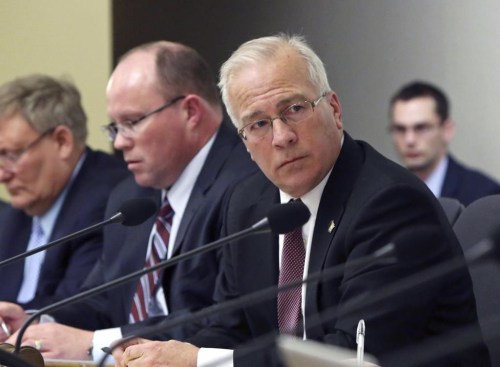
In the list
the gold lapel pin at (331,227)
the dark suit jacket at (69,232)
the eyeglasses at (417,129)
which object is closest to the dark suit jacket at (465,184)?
the eyeglasses at (417,129)

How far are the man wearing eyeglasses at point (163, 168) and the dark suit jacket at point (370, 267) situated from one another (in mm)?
621

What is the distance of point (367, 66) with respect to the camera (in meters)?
6.36

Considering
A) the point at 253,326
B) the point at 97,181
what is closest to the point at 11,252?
the point at 97,181

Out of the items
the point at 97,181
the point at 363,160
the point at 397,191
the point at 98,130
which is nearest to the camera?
the point at 397,191

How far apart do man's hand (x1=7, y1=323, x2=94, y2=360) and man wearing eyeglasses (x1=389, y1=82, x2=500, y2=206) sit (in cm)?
264

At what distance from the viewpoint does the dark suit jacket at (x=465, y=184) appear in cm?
580

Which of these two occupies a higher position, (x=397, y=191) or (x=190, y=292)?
(x=397, y=191)

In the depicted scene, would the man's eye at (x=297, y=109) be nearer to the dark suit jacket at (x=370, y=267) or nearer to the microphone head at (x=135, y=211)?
the dark suit jacket at (x=370, y=267)

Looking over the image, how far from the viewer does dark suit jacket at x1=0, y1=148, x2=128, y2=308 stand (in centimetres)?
450

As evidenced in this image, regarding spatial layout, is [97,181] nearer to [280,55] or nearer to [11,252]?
[11,252]

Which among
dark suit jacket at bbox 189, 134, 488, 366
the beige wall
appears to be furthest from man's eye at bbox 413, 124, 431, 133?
dark suit jacket at bbox 189, 134, 488, 366

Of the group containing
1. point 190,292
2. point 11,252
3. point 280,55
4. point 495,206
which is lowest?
point 11,252

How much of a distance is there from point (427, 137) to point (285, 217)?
3608mm

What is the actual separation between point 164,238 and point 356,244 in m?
1.20
